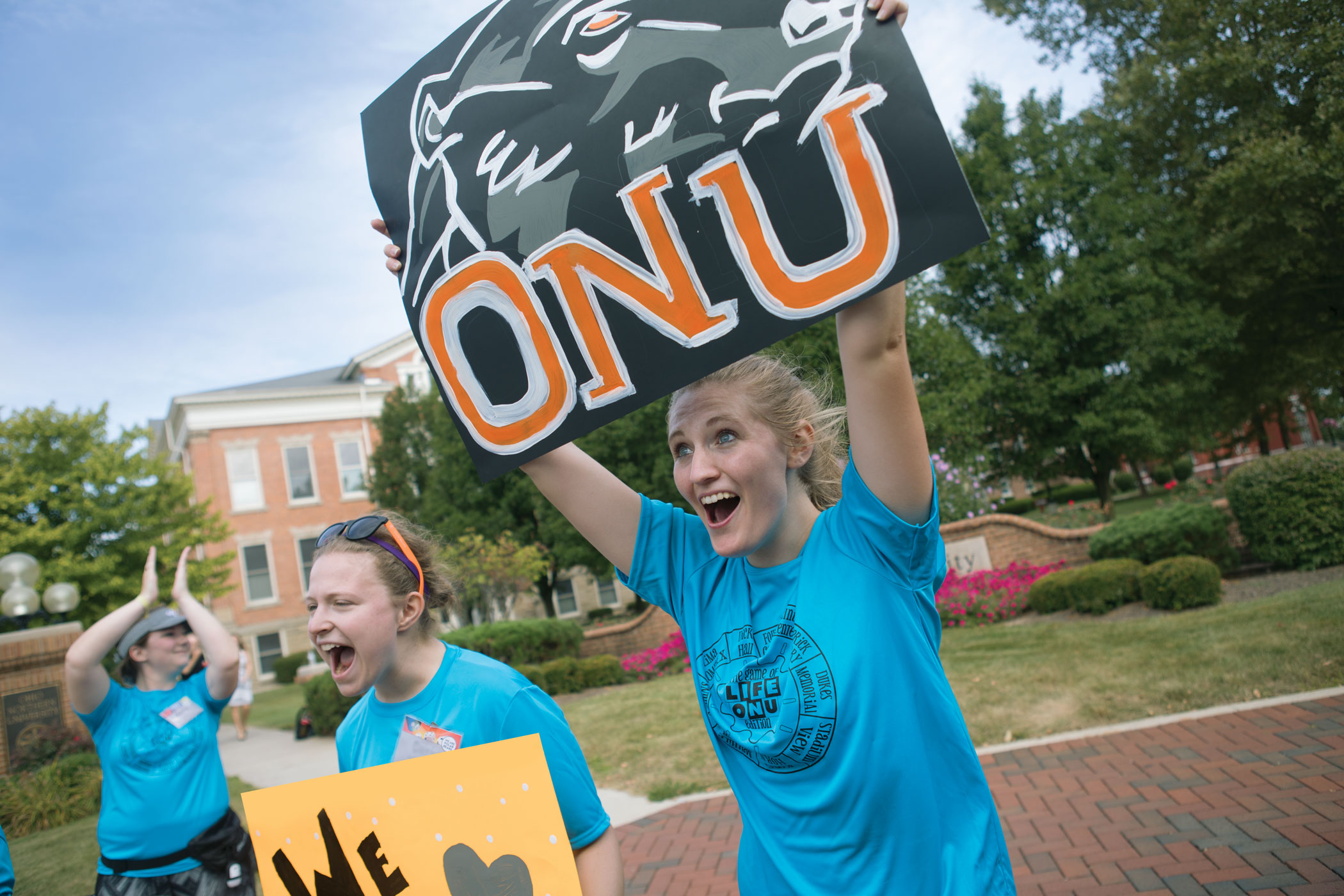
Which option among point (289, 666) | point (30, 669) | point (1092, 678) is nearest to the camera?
point (1092, 678)

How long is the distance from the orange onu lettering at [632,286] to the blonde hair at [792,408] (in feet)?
0.40

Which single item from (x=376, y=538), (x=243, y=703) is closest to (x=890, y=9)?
(x=376, y=538)

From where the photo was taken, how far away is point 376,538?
2041 millimetres

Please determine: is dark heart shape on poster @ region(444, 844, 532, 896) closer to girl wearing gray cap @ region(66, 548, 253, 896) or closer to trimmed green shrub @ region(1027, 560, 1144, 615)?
girl wearing gray cap @ region(66, 548, 253, 896)

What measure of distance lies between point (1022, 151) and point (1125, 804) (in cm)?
2376

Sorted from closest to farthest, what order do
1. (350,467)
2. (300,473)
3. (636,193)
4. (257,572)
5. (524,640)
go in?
(636,193), (524,640), (257,572), (300,473), (350,467)

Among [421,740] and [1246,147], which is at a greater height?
[1246,147]

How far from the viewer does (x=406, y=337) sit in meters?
36.4

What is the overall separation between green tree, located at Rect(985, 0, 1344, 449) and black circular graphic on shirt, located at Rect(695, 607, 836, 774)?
17817 mm

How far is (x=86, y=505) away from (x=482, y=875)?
23.3 m

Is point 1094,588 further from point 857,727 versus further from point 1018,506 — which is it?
point 1018,506

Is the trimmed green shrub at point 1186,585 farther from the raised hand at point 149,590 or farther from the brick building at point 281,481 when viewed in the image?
the brick building at point 281,481

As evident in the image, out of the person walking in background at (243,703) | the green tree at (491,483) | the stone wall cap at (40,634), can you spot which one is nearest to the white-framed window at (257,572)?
the green tree at (491,483)

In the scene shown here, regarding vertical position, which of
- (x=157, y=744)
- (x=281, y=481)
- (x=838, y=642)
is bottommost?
(x=157, y=744)
